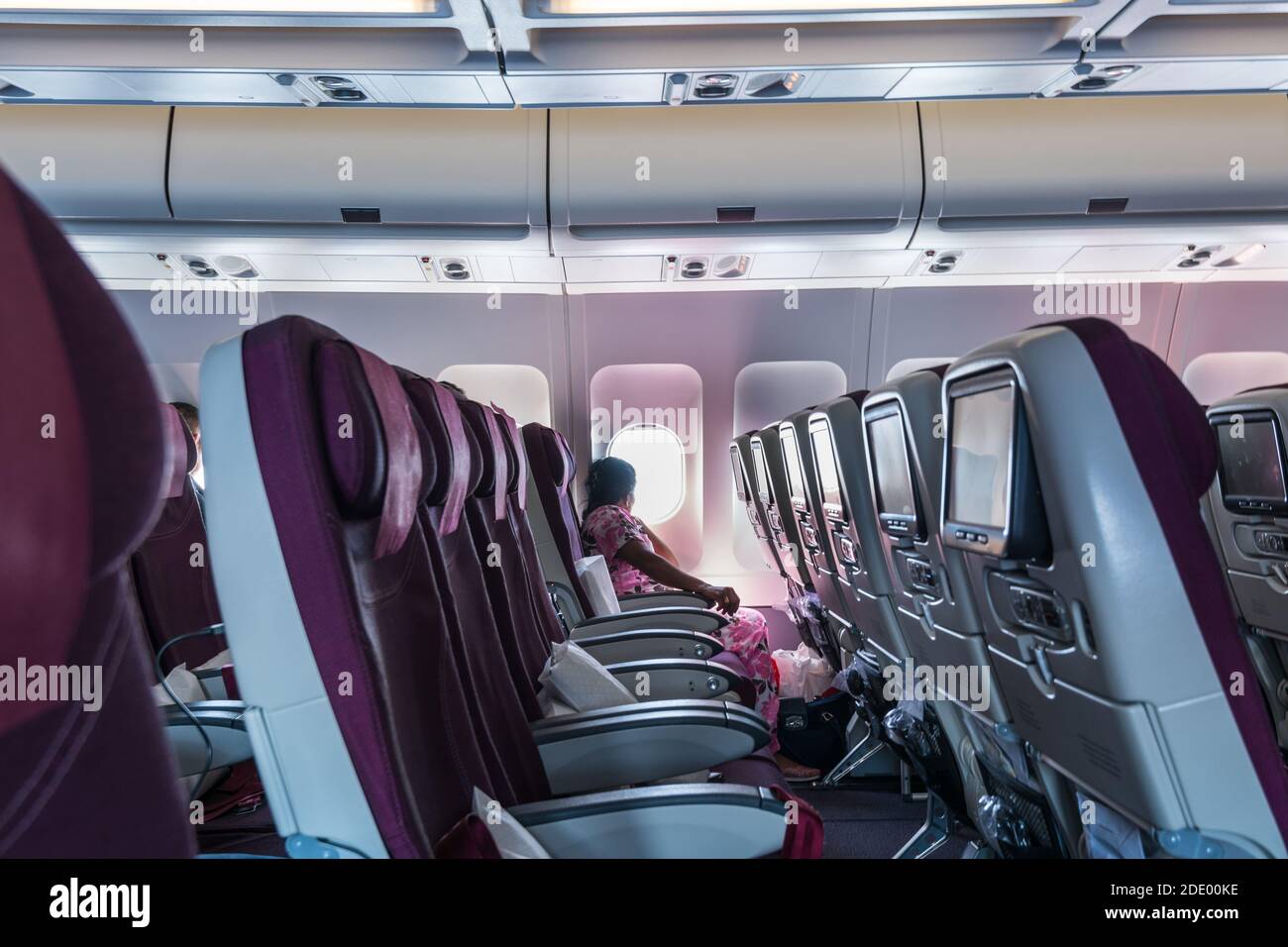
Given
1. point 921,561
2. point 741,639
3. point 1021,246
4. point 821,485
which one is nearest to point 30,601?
point 921,561

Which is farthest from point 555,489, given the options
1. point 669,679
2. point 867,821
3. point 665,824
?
point 665,824

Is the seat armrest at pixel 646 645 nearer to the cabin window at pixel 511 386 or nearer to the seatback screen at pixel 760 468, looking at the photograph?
the seatback screen at pixel 760 468

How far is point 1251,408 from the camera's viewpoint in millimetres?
2443

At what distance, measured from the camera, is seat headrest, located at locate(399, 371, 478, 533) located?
56.4 inches

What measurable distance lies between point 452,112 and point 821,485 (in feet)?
8.26

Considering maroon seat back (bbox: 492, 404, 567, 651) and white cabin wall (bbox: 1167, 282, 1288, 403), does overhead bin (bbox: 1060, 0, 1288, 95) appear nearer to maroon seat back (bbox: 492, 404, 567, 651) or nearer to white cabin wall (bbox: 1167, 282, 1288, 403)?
maroon seat back (bbox: 492, 404, 567, 651)

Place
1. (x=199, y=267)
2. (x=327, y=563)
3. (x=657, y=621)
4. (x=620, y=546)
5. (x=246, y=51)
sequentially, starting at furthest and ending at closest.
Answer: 1. (x=620, y=546)
2. (x=199, y=267)
3. (x=657, y=621)
4. (x=246, y=51)
5. (x=327, y=563)

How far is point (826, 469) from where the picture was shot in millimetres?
2715

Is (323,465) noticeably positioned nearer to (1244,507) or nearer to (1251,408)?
(1251,408)

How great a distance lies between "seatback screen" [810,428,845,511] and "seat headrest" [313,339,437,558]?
161cm

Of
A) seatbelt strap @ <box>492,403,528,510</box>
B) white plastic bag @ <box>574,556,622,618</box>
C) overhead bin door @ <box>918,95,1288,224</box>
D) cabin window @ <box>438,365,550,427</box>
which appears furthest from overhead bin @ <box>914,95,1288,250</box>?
cabin window @ <box>438,365,550,427</box>

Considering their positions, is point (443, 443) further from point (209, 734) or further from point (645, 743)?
point (209, 734)

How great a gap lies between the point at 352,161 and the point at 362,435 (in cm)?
338

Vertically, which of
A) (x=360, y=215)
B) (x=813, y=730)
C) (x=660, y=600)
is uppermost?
(x=360, y=215)
